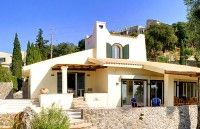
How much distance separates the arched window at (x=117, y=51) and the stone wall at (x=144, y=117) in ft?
29.3

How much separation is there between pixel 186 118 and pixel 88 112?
8269 millimetres

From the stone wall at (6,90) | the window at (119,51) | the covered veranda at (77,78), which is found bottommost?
the stone wall at (6,90)

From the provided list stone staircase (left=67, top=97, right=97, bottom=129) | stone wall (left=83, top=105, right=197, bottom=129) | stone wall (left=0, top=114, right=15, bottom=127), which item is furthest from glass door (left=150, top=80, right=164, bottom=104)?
stone wall (left=0, top=114, right=15, bottom=127)

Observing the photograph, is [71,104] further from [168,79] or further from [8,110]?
[168,79]

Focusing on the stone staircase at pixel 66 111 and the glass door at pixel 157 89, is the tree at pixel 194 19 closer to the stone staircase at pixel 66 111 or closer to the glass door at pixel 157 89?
the glass door at pixel 157 89

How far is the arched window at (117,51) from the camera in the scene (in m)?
34.0

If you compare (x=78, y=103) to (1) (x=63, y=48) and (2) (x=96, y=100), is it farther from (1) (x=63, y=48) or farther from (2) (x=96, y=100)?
(1) (x=63, y=48)

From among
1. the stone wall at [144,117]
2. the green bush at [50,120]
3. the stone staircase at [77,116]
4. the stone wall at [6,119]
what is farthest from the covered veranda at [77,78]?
the green bush at [50,120]

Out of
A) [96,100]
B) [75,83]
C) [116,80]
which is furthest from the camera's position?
[75,83]

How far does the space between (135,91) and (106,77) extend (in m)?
3.05

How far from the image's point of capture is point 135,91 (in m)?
31.7

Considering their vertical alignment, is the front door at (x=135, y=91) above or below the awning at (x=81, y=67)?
below

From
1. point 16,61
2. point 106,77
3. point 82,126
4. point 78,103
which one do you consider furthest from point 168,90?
point 16,61

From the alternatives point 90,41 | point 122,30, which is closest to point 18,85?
point 90,41
